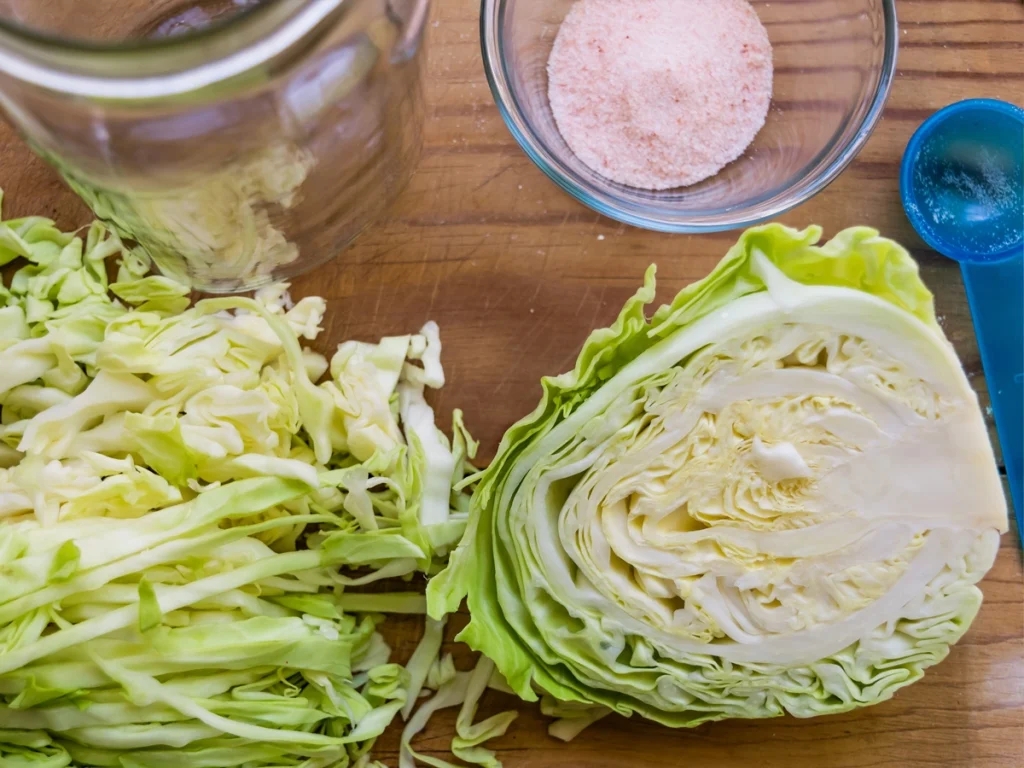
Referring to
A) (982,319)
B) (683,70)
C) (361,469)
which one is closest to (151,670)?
(361,469)

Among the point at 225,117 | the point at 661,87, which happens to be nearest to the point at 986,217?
the point at 661,87

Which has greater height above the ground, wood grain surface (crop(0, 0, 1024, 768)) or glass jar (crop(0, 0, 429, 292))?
glass jar (crop(0, 0, 429, 292))

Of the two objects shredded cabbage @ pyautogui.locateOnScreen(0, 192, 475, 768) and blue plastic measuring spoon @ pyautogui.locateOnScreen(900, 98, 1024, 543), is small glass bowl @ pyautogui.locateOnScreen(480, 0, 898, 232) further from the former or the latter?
shredded cabbage @ pyautogui.locateOnScreen(0, 192, 475, 768)

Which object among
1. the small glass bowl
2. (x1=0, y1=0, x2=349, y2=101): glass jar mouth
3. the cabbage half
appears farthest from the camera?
the small glass bowl

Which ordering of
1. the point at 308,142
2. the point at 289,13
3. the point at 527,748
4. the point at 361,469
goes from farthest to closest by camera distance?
the point at 527,748
the point at 361,469
the point at 308,142
the point at 289,13

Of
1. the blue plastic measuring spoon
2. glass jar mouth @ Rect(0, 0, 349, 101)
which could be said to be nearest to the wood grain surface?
the blue plastic measuring spoon

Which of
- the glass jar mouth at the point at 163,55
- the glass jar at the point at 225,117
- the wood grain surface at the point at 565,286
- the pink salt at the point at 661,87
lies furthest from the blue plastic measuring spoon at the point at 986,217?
the glass jar mouth at the point at 163,55

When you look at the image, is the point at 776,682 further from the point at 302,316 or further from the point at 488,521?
the point at 302,316
